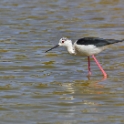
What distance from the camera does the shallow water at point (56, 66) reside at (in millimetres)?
7273

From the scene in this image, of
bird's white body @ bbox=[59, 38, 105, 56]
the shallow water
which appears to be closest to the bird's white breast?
bird's white body @ bbox=[59, 38, 105, 56]

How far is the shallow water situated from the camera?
7273mm

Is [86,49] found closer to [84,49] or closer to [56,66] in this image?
[84,49]

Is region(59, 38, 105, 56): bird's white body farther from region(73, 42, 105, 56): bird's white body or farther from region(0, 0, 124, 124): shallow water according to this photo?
region(0, 0, 124, 124): shallow water

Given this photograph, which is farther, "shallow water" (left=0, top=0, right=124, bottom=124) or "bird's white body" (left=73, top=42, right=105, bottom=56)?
"bird's white body" (left=73, top=42, right=105, bottom=56)

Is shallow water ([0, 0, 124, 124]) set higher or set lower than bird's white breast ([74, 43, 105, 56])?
lower

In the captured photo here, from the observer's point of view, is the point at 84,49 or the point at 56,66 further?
the point at 56,66

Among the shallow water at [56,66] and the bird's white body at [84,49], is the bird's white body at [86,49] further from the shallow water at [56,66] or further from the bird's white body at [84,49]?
the shallow water at [56,66]

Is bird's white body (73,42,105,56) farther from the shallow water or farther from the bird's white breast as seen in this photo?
the shallow water

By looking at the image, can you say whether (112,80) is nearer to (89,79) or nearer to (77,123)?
(89,79)

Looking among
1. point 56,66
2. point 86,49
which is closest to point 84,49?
point 86,49

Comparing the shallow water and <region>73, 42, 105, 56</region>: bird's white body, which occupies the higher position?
<region>73, 42, 105, 56</region>: bird's white body

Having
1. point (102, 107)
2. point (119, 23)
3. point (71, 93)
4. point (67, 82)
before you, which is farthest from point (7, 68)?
point (119, 23)

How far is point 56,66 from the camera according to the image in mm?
10211
